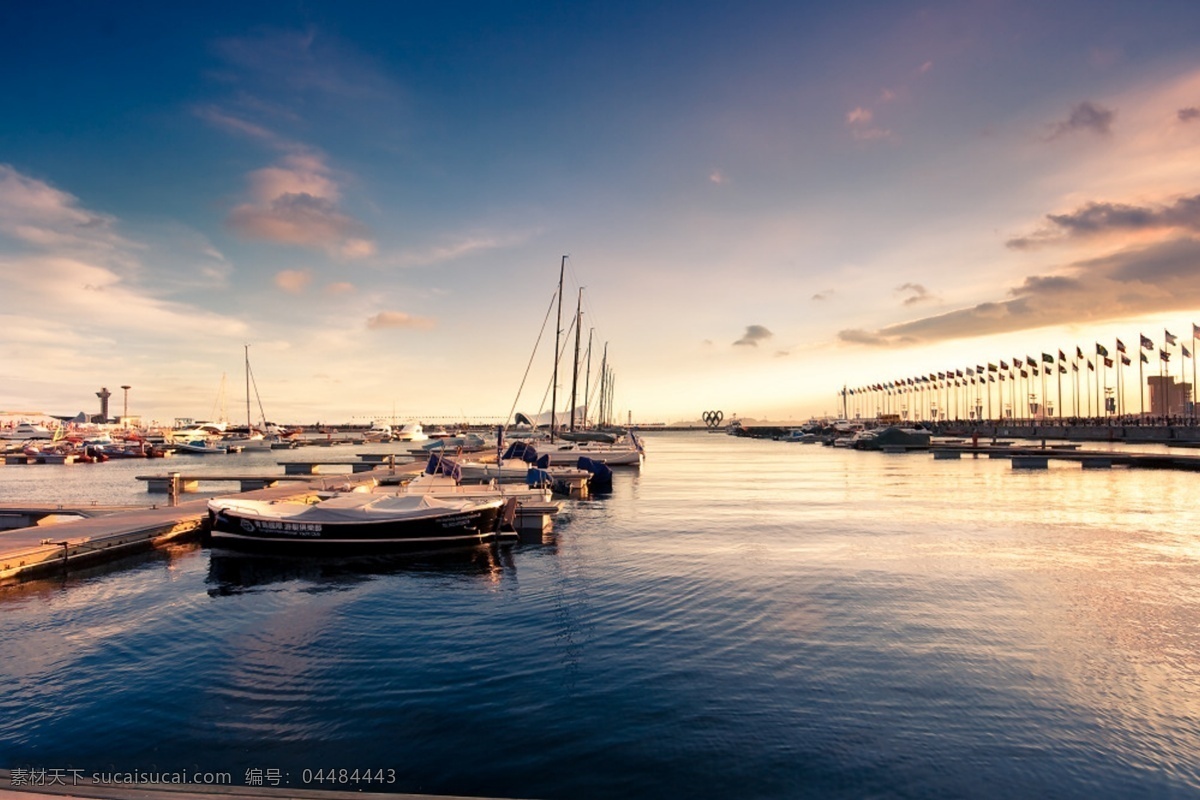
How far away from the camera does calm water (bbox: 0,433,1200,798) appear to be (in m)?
9.54

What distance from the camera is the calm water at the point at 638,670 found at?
954 centimetres

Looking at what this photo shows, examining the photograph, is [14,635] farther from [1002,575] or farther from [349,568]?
[1002,575]

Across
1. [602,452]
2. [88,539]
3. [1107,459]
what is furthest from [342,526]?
[1107,459]

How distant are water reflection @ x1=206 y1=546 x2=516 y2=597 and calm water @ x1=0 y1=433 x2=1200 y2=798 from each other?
0.19m

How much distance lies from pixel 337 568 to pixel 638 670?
569 inches

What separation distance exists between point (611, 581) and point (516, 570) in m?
4.18

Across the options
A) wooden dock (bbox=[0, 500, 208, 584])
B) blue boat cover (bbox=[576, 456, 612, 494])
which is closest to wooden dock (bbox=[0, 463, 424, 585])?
wooden dock (bbox=[0, 500, 208, 584])

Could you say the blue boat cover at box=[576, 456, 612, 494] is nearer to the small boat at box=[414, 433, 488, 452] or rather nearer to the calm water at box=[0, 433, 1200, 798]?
the small boat at box=[414, 433, 488, 452]

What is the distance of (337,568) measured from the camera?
2320cm

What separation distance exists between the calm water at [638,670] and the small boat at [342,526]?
3.14 ft

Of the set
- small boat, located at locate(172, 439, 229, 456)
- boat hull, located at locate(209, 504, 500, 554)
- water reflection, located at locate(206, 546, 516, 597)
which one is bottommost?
water reflection, located at locate(206, 546, 516, 597)

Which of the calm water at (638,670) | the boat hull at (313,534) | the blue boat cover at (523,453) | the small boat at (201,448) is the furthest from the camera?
the small boat at (201,448)

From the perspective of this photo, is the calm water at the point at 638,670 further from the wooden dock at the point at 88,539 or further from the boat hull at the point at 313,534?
the wooden dock at the point at 88,539

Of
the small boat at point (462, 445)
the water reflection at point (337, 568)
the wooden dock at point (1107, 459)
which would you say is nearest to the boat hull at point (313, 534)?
the water reflection at point (337, 568)
